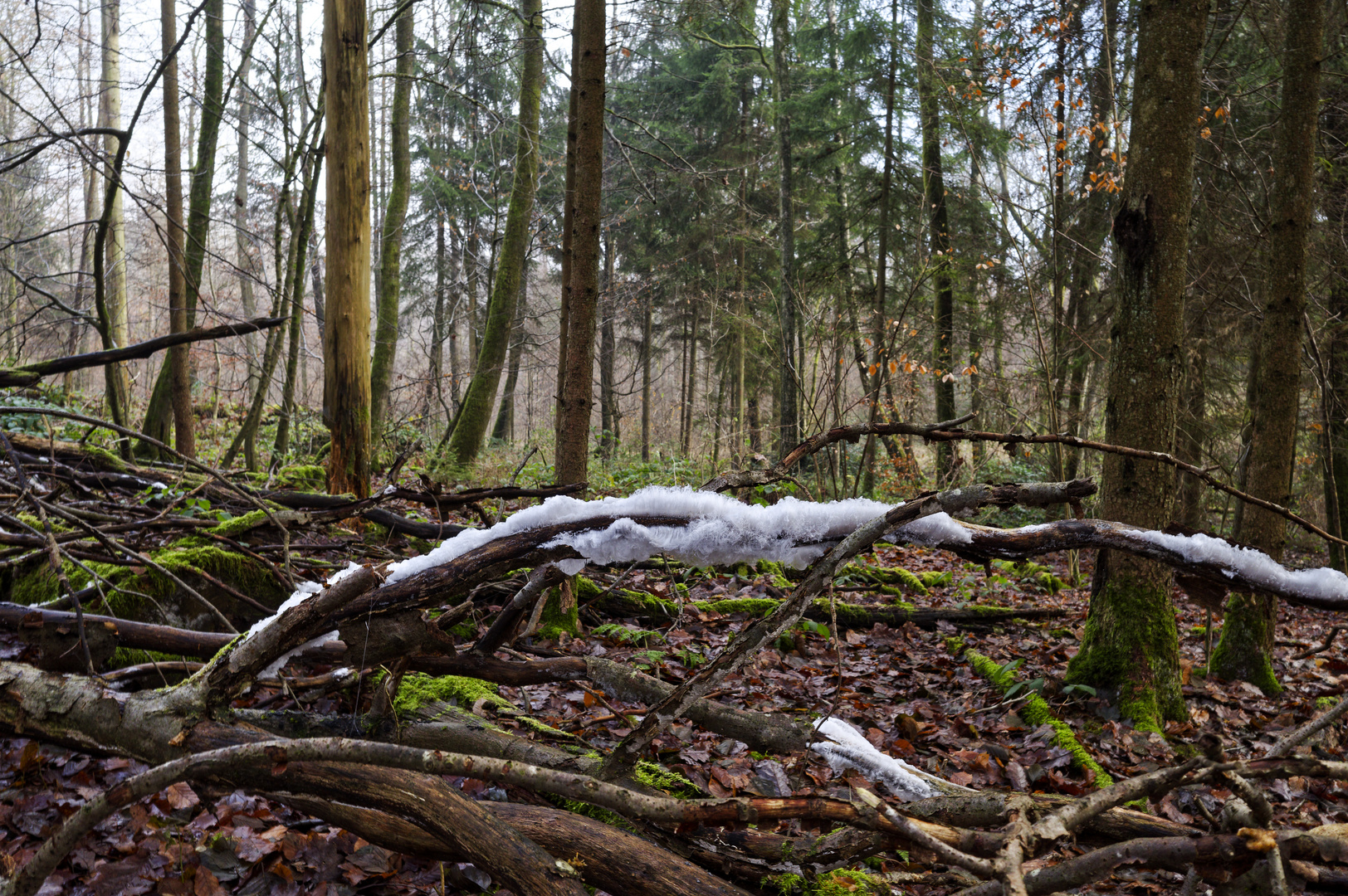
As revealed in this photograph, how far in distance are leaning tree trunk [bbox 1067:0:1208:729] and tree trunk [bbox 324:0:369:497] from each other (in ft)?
16.6

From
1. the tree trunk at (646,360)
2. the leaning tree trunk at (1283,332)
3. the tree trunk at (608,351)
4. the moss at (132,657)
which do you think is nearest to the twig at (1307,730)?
the leaning tree trunk at (1283,332)

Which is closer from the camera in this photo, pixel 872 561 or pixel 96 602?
pixel 96 602

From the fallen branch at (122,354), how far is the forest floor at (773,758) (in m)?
1.16

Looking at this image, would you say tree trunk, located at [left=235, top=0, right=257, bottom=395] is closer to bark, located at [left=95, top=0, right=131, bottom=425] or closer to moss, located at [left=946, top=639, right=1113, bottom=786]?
bark, located at [left=95, top=0, right=131, bottom=425]

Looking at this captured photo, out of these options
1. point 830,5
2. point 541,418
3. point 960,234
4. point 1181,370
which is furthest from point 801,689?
point 541,418

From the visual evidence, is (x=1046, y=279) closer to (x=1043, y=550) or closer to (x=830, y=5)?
(x=830, y=5)

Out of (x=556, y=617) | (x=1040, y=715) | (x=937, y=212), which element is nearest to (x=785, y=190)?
(x=937, y=212)

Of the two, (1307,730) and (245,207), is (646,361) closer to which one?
(245,207)

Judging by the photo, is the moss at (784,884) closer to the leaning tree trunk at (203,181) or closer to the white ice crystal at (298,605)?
the white ice crystal at (298,605)

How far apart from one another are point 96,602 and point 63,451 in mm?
2073

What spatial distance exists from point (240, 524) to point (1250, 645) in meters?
6.08

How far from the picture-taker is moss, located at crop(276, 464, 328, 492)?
717 centimetres

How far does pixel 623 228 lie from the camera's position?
21766 millimetres

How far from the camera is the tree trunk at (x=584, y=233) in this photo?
14.2 ft
